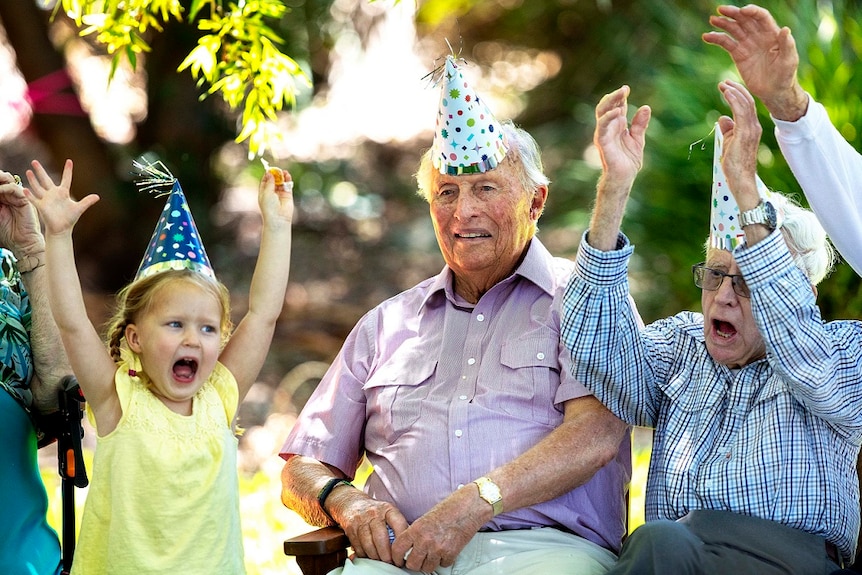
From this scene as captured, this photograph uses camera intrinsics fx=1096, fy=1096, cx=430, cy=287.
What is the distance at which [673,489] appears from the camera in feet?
8.59

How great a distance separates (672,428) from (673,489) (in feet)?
0.50

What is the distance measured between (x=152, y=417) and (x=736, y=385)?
4.48 ft

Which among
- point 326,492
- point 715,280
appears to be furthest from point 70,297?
point 715,280

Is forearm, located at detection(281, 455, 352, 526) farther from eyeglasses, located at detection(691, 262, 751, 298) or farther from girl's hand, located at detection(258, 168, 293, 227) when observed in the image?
eyeglasses, located at detection(691, 262, 751, 298)

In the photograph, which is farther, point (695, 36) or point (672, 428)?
point (695, 36)

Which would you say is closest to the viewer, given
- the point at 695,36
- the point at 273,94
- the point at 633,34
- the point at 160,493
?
the point at 160,493

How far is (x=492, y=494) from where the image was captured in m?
2.66

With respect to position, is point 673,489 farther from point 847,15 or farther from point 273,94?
point 847,15

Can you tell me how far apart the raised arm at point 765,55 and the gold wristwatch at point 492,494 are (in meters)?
1.10

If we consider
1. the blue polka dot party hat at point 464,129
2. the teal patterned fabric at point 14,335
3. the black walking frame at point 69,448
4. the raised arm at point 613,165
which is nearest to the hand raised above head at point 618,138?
the raised arm at point 613,165

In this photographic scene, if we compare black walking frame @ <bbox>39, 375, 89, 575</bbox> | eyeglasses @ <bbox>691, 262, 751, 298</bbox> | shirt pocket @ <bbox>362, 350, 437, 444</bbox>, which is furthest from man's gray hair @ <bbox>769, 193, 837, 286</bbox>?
black walking frame @ <bbox>39, 375, 89, 575</bbox>

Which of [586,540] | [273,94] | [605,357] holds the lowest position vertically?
[586,540]

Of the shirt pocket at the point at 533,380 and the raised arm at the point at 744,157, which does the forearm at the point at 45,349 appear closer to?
the shirt pocket at the point at 533,380

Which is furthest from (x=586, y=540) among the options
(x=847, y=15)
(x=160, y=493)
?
(x=847, y=15)
